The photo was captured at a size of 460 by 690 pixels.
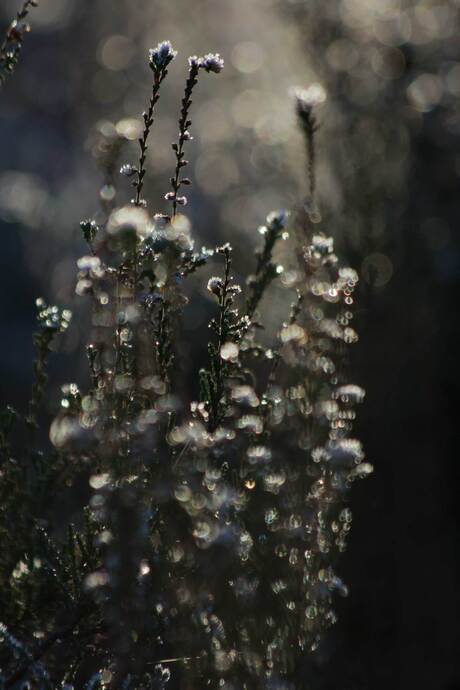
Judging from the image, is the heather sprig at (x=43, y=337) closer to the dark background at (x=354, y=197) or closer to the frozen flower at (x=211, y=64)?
the frozen flower at (x=211, y=64)

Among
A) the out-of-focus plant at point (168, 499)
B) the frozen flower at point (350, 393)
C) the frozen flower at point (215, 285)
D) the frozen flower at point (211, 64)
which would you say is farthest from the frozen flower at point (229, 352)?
the frozen flower at point (211, 64)

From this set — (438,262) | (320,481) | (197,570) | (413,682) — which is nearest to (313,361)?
(320,481)

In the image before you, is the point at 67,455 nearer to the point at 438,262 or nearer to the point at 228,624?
the point at 228,624

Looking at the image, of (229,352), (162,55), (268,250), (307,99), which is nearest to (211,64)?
(162,55)

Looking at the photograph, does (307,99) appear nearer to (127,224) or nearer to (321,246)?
(321,246)

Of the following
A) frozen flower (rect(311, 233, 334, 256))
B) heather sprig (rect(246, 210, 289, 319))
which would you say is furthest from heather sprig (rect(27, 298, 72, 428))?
frozen flower (rect(311, 233, 334, 256))

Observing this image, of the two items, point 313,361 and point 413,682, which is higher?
point 313,361
